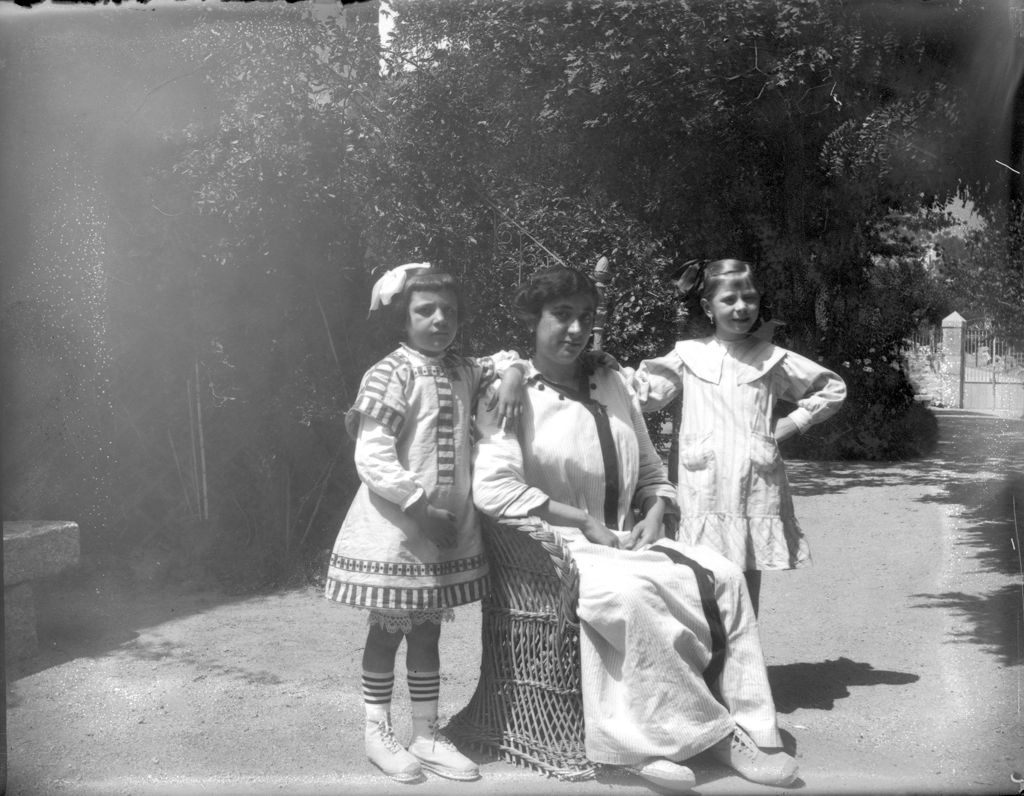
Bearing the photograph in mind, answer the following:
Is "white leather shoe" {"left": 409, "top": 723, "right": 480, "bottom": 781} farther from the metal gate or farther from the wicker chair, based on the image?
the metal gate

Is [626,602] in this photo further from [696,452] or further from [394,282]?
[394,282]

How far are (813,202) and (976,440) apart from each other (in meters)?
4.31

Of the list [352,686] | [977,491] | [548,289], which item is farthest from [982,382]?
[548,289]

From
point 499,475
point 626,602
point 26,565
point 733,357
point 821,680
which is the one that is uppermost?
point 733,357

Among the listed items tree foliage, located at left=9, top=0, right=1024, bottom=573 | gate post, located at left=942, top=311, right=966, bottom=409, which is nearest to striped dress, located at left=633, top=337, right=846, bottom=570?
tree foliage, located at left=9, top=0, right=1024, bottom=573

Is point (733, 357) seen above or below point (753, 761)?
above

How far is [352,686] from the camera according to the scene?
4.00 metres

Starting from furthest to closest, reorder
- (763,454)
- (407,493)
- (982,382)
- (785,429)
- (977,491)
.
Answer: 1. (982,382)
2. (977,491)
3. (785,429)
4. (763,454)
5. (407,493)

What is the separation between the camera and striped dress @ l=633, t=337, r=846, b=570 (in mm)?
3672

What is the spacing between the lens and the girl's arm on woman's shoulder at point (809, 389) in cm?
376

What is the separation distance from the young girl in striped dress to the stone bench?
2.59 meters

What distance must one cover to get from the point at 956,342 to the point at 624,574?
508 inches

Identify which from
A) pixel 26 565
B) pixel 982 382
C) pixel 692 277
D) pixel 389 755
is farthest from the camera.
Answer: pixel 982 382

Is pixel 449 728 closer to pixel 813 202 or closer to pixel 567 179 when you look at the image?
pixel 567 179
